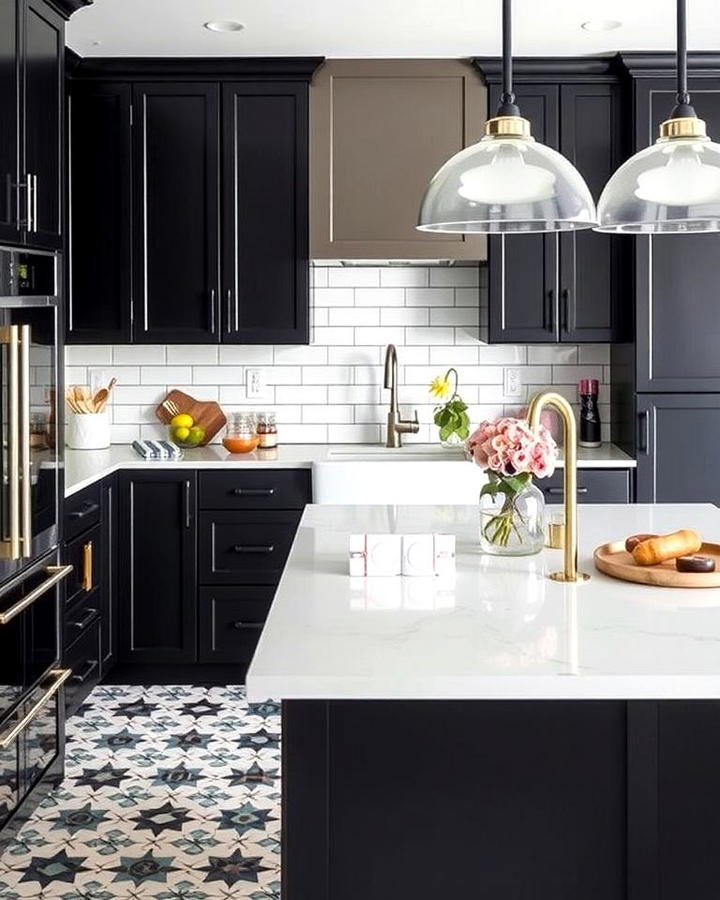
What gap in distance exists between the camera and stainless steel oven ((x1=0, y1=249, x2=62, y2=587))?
10.3 feet

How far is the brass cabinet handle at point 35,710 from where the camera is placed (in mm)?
3186

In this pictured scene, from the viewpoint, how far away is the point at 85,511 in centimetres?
443

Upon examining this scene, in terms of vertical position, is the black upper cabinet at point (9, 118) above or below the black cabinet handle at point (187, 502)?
above

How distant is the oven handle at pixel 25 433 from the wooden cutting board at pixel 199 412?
2189 mm

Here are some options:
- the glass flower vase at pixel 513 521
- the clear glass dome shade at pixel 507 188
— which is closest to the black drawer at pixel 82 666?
the glass flower vase at pixel 513 521

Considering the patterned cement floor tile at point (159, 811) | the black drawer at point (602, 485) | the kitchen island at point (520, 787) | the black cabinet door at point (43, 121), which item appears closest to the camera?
the kitchen island at point (520, 787)

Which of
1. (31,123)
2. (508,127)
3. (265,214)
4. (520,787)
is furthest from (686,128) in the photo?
(265,214)

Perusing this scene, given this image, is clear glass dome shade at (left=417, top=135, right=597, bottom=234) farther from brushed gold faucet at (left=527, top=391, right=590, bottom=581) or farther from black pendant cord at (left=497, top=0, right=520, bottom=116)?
brushed gold faucet at (left=527, top=391, right=590, bottom=581)

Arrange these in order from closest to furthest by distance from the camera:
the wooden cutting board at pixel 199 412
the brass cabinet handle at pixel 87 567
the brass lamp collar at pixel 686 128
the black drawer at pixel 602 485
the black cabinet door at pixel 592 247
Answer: the brass lamp collar at pixel 686 128 → the brass cabinet handle at pixel 87 567 → the black drawer at pixel 602 485 → the black cabinet door at pixel 592 247 → the wooden cutting board at pixel 199 412

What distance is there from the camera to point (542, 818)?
2.20 metres

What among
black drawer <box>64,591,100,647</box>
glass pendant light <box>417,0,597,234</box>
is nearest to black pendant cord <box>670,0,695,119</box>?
glass pendant light <box>417,0,597,234</box>

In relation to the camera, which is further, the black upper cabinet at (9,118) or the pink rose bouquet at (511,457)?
the black upper cabinet at (9,118)

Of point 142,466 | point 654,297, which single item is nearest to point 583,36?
point 654,297

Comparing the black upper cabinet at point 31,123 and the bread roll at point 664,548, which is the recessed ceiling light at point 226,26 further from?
the bread roll at point 664,548
